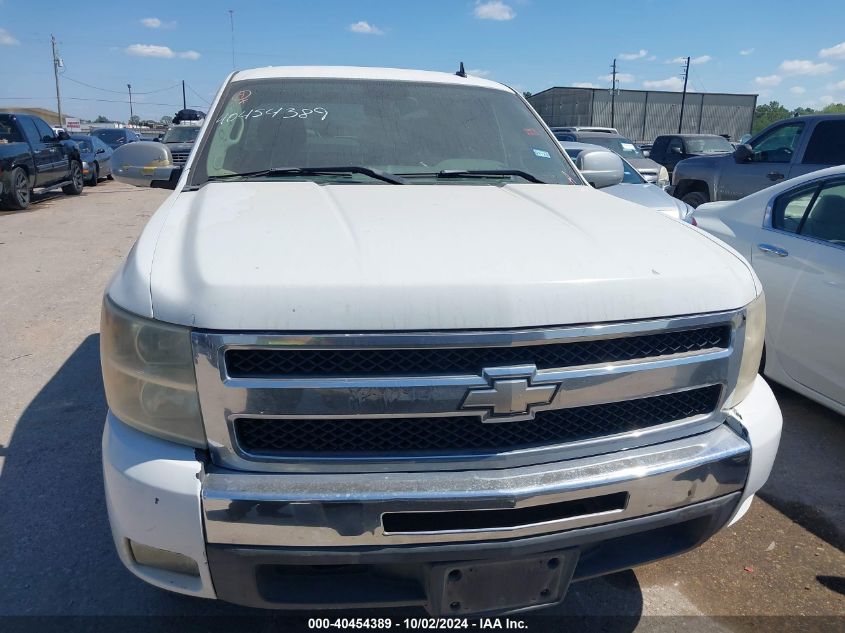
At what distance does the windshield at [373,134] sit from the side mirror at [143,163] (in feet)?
1.72

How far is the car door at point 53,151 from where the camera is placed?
14180 mm

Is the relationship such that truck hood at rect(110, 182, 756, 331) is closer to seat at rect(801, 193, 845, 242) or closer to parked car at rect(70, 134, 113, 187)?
seat at rect(801, 193, 845, 242)

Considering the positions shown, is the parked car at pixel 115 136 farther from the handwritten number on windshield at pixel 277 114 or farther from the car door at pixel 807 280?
the car door at pixel 807 280

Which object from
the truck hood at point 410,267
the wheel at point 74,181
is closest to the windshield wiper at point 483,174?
the truck hood at point 410,267

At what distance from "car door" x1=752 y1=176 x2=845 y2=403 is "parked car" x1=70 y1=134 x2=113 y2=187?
679 inches

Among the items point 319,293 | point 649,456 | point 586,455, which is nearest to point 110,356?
point 319,293

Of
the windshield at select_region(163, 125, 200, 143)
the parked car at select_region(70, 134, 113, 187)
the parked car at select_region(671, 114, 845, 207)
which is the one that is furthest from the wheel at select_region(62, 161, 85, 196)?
the parked car at select_region(671, 114, 845, 207)

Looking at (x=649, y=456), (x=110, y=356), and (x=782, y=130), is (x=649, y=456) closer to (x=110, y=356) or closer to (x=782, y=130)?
(x=110, y=356)

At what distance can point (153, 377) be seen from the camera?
1.73 meters

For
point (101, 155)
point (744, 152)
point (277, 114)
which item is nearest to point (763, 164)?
point (744, 152)

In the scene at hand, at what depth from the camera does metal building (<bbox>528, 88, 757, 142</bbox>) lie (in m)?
63.0

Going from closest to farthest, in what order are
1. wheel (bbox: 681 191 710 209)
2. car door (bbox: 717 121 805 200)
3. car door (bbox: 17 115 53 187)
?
car door (bbox: 717 121 805 200) < wheel (bbox: 681 191 710 209) < car door (bbox: 17 115 53 187)

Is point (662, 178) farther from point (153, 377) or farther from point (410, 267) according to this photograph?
point (153, 377)

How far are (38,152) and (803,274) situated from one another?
14.7 metres
